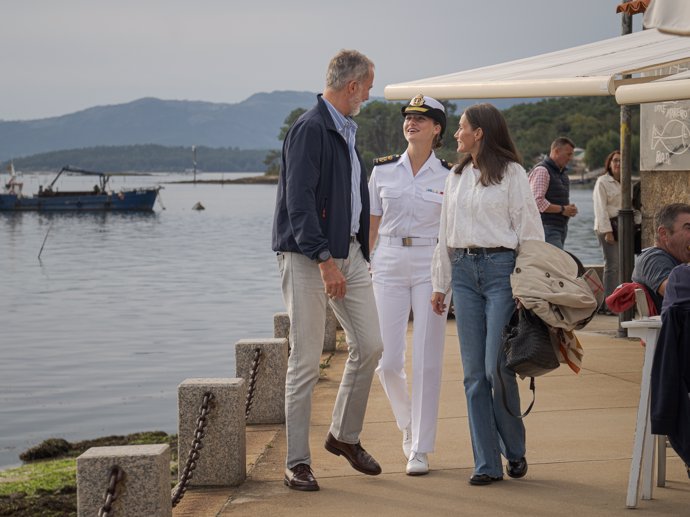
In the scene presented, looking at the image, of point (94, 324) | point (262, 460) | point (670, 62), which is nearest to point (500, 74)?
point (670, 62)

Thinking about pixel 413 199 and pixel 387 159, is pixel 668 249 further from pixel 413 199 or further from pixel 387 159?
pixel 387 159

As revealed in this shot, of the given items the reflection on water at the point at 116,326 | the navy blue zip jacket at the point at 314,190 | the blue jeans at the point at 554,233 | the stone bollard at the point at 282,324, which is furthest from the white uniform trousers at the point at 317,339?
the reflection on water at the point at 116,326

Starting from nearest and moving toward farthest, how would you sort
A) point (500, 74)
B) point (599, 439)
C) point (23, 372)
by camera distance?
point (599, 439), point (500, 74), point (23, 372)

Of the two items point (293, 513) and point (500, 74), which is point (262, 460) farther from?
point (500, 74)

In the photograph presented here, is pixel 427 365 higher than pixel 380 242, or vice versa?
pixel 380 242

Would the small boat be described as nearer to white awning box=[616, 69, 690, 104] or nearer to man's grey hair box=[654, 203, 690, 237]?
white awning box=[616, 69, 690, 104]

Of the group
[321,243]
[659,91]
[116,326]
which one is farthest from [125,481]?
[116,326]

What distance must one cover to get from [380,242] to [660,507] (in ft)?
6.71

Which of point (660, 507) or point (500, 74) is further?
point (500, 74)

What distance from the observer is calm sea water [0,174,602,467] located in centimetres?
1752

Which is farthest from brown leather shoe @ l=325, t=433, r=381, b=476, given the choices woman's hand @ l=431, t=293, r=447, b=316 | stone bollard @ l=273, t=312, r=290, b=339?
stone bollard @ l=273, t=312, r=290, b=339

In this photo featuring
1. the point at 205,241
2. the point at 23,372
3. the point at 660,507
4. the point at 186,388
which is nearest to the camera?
the point at 660,507

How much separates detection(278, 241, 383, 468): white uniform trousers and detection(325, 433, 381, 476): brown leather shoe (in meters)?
0.03

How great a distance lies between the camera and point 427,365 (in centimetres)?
654
